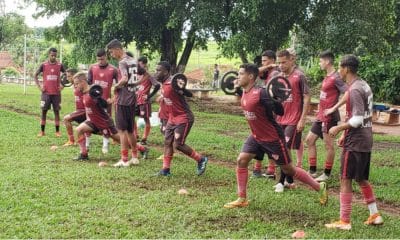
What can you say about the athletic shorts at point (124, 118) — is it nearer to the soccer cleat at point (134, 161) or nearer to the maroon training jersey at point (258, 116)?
the soccer cleat at point (134, 161)

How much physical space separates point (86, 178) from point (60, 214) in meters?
1.94

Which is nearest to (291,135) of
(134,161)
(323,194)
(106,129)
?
(323,194)

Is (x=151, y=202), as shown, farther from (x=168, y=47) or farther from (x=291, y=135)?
(x=168, y=47)

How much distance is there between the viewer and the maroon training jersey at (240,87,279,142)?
21.6 ft

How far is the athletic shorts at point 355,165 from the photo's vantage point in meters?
5.96

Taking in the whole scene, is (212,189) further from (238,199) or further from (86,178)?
(86,178)

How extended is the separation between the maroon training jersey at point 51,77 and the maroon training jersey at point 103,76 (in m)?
3.00

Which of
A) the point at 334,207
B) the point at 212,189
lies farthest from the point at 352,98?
the point at 212,189

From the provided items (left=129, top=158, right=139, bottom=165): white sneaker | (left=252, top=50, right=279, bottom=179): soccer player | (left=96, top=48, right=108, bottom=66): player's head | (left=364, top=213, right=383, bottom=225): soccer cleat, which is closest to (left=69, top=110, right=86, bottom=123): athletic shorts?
(left=96, top=48, right=108, bottom=66): player's head

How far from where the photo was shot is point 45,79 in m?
12.9

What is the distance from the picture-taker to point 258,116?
21.7 ft

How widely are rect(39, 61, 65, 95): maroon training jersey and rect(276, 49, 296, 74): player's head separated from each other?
6883 millimetres

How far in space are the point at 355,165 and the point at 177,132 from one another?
3.26 m

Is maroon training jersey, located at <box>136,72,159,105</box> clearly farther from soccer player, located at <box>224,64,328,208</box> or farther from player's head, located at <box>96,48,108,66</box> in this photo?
soccer player, located at <box>224,64,328,208</box>
